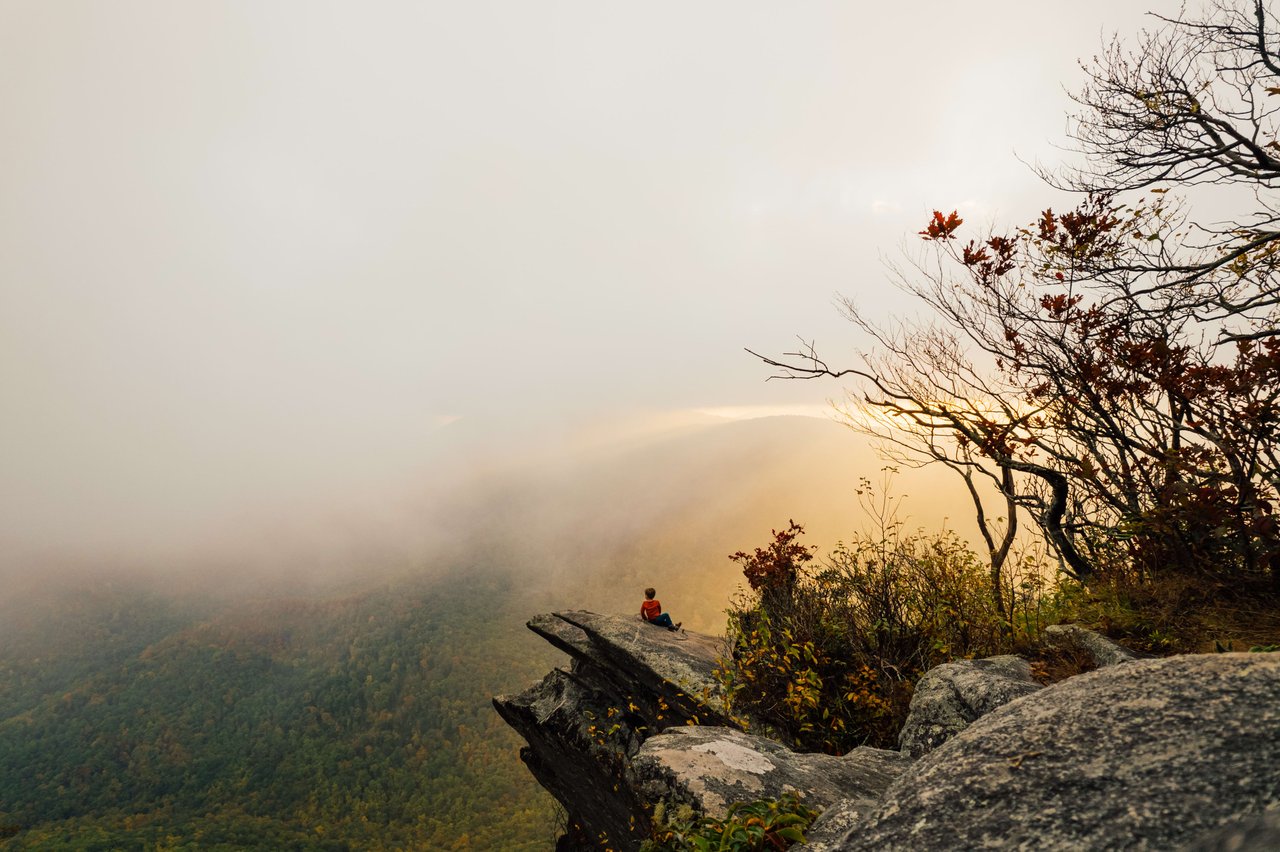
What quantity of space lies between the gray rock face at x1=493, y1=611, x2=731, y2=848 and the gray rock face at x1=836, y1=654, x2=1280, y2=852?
868 centimetres

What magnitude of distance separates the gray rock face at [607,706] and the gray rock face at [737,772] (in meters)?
4.71

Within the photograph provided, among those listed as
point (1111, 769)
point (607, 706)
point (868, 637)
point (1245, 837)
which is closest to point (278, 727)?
point (607, 706)

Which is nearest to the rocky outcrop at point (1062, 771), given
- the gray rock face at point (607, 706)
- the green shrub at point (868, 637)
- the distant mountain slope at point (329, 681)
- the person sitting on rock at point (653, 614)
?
the green shrub at point (868, 637)

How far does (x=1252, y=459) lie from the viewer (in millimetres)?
6055

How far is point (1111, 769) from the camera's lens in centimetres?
279

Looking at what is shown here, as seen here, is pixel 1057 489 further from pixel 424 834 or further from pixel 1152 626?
pixel 424 834

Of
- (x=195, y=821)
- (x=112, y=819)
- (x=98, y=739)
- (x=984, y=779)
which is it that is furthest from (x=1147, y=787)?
(x=98, y=739)

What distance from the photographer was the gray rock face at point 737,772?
557cm

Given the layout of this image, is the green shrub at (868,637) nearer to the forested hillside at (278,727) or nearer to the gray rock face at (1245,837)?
the gray rock face at (1245,837)

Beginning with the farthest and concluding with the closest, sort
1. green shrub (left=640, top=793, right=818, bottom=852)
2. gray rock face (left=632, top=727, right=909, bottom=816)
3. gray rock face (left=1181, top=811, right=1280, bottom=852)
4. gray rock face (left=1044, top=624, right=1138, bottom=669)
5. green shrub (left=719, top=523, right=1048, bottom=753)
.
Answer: green shrub (left=719, top=523, right=1048, bottom=753) < gray rock face (left=1044, top=624, right=1138, bottom=669) < gray rock face (left=632, top=727, right=909, bottom=816) < green shrub (left=640, top=793, right=818, bottom=852) < gray rock face (left=1181, top=811, right=1280, bottom=852)

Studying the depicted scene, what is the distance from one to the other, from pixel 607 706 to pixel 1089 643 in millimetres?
12705

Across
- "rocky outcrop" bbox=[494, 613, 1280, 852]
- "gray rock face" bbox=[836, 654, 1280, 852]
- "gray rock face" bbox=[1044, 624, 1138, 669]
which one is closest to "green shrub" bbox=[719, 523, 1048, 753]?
"gray rock face" bbox=[1044, 624, 1138, 669]

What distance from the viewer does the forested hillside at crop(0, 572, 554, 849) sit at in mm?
81938

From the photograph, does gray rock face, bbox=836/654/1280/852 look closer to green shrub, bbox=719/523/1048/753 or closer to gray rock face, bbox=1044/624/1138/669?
gray rock face, bbox=1044/624/1138/669
